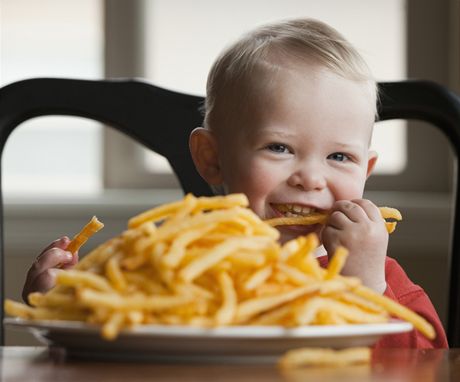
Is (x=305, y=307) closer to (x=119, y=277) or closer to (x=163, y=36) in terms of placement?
(x=119, y=277)

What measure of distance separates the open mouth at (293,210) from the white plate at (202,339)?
59 centimetres


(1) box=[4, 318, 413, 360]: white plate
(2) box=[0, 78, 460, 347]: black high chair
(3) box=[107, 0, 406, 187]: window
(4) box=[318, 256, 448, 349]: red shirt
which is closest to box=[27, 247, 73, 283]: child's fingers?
(2) box=[0, 78, 460, 347]: black high chair

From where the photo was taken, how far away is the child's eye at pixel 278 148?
1.40 m

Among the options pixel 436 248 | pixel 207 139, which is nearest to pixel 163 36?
pixel 436 248

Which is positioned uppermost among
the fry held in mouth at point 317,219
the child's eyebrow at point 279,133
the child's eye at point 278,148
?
the child's eyebrow at point 279,133

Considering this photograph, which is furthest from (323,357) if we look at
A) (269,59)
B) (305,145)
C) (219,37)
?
(219,37)

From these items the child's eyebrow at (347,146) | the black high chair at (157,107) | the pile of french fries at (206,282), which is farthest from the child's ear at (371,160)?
the pile of french fries at (206,282)

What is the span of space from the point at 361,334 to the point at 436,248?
73.5 inches

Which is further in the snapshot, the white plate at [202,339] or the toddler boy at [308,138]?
the toddler boy at [308,138]

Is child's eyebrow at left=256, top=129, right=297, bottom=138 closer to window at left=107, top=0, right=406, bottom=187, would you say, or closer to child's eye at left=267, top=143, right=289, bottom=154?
child's eye at left=267, top=143, right=289, bottom=154

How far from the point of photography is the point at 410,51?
2.76 m

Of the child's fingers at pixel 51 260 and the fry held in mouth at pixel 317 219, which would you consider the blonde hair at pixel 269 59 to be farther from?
the child's fingers at pixel 51 260

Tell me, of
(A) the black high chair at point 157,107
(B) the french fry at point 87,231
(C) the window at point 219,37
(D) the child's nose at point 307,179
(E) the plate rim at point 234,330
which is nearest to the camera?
(E) the plate rim at point 234,330

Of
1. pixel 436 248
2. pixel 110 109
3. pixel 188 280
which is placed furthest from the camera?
pixel 436 248
